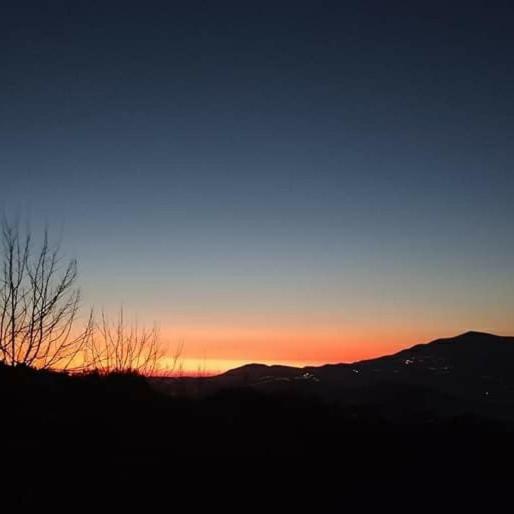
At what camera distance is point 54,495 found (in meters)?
8.13

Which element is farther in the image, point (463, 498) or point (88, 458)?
point (463, 498)

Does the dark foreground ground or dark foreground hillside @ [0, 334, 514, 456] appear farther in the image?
dark foreground hillside @ [0, 334, 514, 456]

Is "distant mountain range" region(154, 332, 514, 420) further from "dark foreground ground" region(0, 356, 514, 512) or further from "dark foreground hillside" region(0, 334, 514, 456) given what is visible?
"dark foreground ground" region(0, 356, 514, 512)

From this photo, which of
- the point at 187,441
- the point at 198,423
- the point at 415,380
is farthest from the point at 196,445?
the point at 415,380

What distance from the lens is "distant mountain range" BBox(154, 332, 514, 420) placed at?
25.7 meters

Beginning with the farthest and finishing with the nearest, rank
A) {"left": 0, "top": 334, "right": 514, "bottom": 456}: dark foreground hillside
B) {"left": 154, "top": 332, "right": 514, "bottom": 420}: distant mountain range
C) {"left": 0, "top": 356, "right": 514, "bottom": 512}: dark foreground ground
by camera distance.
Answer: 1. {"left": 154, "top": 332, "right": 514, "bottom": 420}: distant mountain range
2. {"left": 0, "top": 334, "right": 514, "bottom": 456}: dark foreground hillside
3. {"left": 0, "top": 356, "right": 514, "bottom": 512}: dark foreground ground

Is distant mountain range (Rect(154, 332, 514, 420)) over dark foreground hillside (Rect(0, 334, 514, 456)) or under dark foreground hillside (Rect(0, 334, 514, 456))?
over

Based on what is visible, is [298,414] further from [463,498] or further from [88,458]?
[88,458]

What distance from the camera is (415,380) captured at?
50.4 meters

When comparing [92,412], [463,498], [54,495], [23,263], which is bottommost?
[463,498]

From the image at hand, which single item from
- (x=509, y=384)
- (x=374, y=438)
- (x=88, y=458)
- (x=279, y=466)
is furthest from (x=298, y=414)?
(x=509, y=384)

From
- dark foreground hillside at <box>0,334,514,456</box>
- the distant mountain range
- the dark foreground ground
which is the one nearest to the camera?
the dark foreground ground

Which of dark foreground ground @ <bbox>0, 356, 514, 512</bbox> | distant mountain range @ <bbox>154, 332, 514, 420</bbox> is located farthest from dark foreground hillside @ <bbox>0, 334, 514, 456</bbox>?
→ distant mountain range @ <bbox>154, 332, 514, 420</bbox>

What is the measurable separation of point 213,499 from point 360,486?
3563 mm
